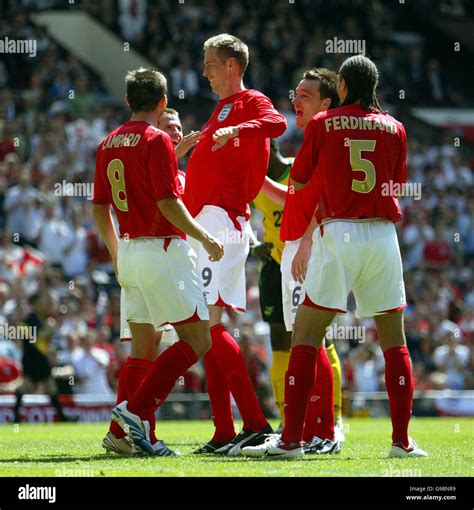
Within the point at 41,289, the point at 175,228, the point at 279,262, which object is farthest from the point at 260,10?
the point at 175,228

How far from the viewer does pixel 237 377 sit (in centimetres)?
904

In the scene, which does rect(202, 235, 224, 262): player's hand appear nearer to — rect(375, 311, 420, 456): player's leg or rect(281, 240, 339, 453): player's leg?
rect(281, 240, 339, 453): player's leg

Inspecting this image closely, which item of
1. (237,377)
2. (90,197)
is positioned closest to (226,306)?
(237,377)

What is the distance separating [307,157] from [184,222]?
36.0 inches

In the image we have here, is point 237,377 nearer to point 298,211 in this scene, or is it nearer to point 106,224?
point 298,211

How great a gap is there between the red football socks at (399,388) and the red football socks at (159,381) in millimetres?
1311

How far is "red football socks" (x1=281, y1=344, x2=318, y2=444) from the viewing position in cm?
820

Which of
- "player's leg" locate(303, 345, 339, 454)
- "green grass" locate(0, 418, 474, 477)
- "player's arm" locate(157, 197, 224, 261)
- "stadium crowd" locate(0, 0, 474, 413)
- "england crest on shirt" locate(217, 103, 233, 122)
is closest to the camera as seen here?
"green grass" locate(0, 418, 474, 477)

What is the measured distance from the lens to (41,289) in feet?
58.6

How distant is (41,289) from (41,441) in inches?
284

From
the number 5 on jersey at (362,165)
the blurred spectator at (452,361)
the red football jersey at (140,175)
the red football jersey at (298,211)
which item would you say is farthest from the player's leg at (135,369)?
the blurred spectator at (452,361)

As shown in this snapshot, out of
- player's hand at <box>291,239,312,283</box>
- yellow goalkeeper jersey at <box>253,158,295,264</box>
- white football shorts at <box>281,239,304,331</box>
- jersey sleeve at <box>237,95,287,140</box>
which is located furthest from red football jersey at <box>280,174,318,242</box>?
yellow goalkeeper jersey at <box>253,158,295,264</box>

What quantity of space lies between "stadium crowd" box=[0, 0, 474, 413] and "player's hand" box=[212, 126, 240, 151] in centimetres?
837

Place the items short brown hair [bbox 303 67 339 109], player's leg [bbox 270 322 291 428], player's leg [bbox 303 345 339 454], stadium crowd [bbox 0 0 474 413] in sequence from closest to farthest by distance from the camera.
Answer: player's leg [bbox 303 345 339 454] → short brown hair [bbox 303 67 339 109] → player's leg [bbox 270 322 291 428] → stadium crowd [bbox 0 0 474 413]
